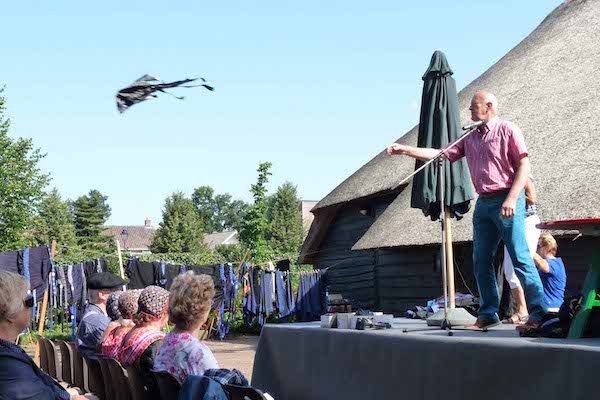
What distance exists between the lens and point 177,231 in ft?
208

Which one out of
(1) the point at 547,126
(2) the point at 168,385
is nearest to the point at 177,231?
(1) the point at 547,126

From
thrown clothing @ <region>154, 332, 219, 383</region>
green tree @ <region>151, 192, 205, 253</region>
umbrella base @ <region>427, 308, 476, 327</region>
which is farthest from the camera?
green tree @ <region>151, 192, 205, 253</region>

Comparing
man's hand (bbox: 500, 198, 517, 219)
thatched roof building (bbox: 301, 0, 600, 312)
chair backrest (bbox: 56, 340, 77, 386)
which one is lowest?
chair backrest (bbox: 56, 340, 77, 386)

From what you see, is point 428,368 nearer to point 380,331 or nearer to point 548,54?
point 380,331

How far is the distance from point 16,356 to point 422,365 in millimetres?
2143

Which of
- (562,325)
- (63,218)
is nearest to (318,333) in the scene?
(562,325)

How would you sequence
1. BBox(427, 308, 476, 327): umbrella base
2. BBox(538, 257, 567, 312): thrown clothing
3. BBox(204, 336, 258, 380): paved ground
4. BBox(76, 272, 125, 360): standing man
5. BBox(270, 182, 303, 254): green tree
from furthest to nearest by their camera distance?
BBox(270, 182, 303, 254): green tree, BBox(204, 336, 258, 380): paved ground, BBox(538, 257, 567, 312): thrown clothing, BBox(76, 272, 125, 360): standing man, BBox(427, 308, 476, 327): umbrella base

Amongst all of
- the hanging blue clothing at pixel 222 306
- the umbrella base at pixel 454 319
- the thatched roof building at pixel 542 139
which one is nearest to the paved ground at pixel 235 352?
the hanging blue clothing at pixel 222 306

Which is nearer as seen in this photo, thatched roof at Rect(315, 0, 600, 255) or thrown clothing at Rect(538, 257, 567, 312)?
thrown clothing at Rect(538, 257, 567, 312)

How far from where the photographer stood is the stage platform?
11.1ft

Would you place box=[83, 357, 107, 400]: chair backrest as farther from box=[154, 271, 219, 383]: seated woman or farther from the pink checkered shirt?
the pink checkered shirt

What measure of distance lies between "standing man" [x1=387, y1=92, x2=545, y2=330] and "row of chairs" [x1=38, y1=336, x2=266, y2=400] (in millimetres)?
1999

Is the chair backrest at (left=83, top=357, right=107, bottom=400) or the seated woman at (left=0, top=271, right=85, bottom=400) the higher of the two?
the seated woman at (left=0, top=271, right=85, bottom=400)

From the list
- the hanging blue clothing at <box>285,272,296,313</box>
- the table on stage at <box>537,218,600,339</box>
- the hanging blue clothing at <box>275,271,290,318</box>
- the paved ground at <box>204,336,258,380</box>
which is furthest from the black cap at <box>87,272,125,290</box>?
the hanging blue clothing at <box>285,272,296,313</box>
